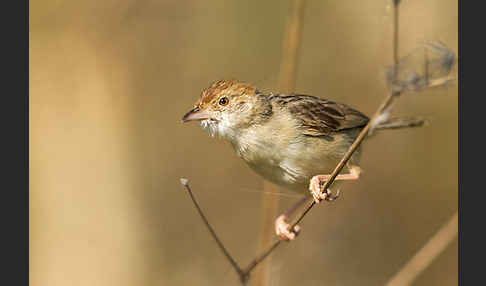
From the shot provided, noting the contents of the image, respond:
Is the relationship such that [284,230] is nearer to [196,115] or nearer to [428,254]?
[196,115]

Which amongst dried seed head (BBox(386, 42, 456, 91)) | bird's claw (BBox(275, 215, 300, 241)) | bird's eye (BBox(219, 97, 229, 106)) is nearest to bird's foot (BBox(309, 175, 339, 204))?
bird's claw (BBox(275, 215, 300, 241))

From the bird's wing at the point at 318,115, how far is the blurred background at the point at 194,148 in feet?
4.56

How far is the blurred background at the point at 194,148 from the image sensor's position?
5.77 metres

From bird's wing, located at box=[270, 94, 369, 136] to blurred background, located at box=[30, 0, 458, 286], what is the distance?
4.56 ft

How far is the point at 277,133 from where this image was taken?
423 centimetres

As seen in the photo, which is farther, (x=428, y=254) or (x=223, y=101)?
(x=223, y=101)

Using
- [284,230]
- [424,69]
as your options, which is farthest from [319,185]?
[424,69]

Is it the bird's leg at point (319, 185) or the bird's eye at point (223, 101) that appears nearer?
the bird's leg at point (319, 185)

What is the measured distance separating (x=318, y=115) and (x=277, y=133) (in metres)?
0.43

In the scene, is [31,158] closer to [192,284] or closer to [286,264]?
[192,284]

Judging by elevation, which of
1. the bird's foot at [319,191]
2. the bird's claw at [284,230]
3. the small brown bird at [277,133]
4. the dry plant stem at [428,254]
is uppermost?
the small brown bird at [277,133]

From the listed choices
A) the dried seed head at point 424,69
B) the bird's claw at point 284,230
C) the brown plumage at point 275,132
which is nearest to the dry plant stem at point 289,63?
the brown plumage at point 275,132

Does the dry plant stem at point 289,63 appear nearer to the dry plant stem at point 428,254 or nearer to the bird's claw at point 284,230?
the bird's claw at point 284,230

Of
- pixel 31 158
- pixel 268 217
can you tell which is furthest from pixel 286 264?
pixel 31 158
